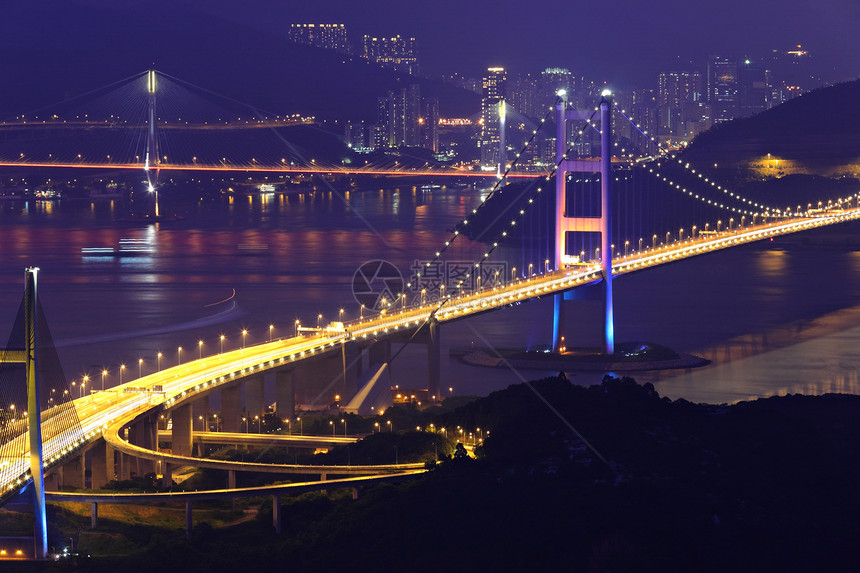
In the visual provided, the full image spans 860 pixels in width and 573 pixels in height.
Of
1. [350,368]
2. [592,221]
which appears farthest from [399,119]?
[350,368]

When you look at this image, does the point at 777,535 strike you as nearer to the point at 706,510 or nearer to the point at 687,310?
the point at 706,510

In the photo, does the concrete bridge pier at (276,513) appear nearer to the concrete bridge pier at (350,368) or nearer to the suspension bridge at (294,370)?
the suspension bridge at (294,370)

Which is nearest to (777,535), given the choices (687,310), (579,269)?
(579,269)

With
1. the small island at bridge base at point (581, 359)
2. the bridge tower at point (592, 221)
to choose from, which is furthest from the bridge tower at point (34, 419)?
the bridge tower at point (592, 221)

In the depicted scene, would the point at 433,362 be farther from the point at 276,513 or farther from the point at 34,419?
the point at 34,419

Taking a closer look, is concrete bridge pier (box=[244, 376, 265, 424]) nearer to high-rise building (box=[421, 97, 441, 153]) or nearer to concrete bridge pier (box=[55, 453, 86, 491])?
concrete bridge pier (box=[55, 453, 86, 491])
